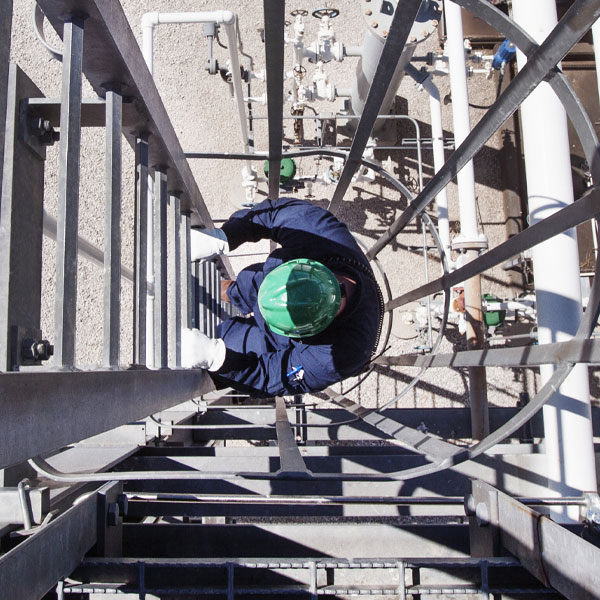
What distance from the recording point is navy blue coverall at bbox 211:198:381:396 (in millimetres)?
2131

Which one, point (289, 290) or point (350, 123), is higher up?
point (350, 123)

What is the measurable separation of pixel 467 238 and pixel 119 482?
103 inches

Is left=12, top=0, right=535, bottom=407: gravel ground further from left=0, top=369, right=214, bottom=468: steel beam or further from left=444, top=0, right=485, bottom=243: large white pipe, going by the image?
left=0, top=369, right=214, bottom=468: steel beam

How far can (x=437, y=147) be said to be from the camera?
410 centimetres

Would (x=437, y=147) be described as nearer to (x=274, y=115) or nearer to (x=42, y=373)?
(x=274, y=115)

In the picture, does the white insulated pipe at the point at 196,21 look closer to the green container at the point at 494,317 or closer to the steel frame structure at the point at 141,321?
the steel frame structure at the point at 141,321

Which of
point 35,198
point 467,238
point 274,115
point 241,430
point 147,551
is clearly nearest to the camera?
point 35,198

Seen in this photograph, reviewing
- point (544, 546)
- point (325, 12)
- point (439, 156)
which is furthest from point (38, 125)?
point (439, 156)

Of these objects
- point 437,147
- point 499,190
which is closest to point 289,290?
point 437,147

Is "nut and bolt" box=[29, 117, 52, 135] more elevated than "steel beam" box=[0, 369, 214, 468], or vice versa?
"nut and bolt" box=[29, 117, 52, 135]

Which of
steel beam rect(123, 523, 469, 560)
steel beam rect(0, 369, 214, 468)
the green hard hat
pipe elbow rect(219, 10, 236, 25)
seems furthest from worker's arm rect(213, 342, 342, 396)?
pipe elbow rect(219, 10, 236, 25)

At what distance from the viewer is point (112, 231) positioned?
115 centimetres

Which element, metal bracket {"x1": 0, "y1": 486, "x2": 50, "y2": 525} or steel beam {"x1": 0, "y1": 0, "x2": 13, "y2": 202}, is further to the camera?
metal bracket {"x1": 0, "y1": 486, "x2": 50, "y2": 525}

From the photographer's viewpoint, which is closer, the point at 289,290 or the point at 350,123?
the point at 289,290
